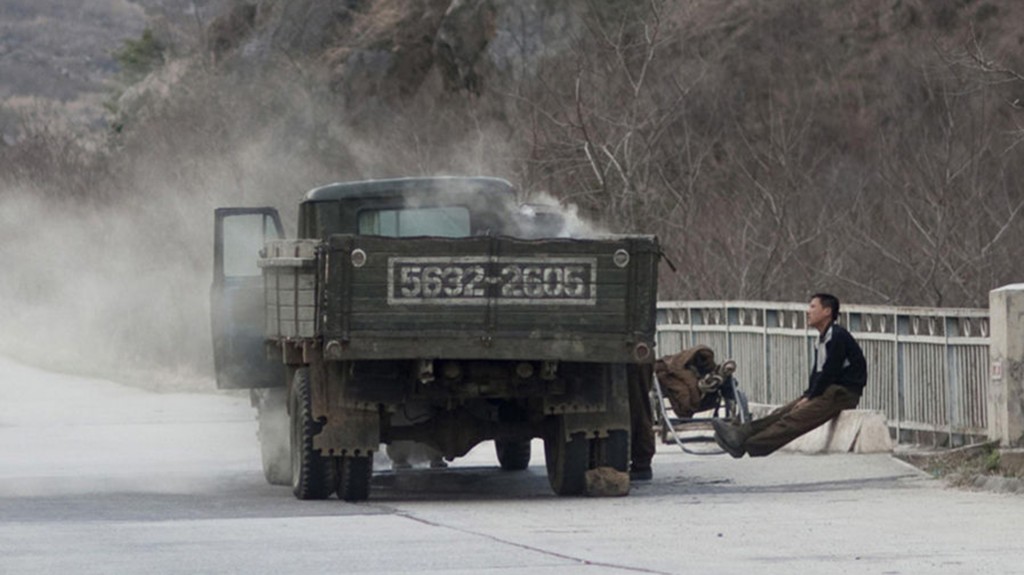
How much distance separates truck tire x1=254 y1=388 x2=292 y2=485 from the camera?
18688 mm

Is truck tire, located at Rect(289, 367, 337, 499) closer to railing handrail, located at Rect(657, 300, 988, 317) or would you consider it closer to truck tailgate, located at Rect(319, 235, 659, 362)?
truck tailgate, located at Rect(319, 235, 659, 362)

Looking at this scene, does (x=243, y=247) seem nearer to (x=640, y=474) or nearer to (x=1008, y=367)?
(x=640, y=474)

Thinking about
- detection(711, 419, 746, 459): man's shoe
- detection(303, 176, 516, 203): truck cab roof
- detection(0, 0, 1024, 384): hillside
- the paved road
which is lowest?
the paved road

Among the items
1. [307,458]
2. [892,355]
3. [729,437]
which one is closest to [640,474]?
[729,437]

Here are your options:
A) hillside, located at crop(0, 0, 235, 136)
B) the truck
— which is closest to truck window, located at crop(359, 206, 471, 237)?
the truck

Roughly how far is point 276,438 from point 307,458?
8.31ft

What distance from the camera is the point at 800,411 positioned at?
57.9 ft

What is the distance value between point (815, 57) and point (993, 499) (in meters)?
33.2

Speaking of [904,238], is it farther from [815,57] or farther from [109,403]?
[815,57]

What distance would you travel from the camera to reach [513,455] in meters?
19.8

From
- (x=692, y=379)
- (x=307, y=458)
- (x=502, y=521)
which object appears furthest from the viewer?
(x=692, y=379)

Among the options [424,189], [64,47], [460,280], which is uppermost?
[64,47]

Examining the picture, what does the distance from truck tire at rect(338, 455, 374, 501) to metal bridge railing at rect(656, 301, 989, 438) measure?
521 cm

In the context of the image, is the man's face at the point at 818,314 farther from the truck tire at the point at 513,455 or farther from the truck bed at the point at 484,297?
the truck tire at the point at 513,455
